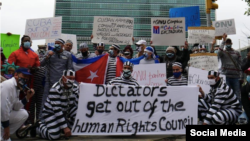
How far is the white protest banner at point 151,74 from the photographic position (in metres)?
6.37

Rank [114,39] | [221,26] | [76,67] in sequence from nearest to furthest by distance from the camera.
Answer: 1. [76,67]
2. [114,39]
3. [221,26]

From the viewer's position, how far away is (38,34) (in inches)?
341

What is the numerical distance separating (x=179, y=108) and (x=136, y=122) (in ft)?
2.83

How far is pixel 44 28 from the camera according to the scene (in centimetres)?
866

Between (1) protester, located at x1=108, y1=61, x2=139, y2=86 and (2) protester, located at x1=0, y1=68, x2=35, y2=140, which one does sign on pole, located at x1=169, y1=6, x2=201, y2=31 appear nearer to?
(1) protester, located at x1=108, y1=61, x2=139, y2=86

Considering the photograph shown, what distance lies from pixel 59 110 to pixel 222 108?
9.87ft

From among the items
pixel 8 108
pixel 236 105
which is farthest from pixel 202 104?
pixel 8 108

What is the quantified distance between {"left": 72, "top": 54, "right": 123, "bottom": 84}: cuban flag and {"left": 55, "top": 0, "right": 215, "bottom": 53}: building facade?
87.5 metres

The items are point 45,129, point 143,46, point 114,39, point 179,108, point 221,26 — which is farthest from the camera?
point 221,26

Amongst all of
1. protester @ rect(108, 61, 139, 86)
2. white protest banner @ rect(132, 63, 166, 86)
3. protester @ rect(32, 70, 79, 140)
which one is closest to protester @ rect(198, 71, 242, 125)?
white protest banner @ rect(132, 63, 166, 86)

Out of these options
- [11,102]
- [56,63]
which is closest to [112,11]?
[56,63]

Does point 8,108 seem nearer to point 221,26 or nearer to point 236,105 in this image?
point 236,105

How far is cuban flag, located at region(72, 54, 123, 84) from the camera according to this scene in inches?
257

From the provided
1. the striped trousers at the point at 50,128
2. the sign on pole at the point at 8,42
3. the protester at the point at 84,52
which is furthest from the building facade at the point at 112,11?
the striped trousers at the point at 50,128
